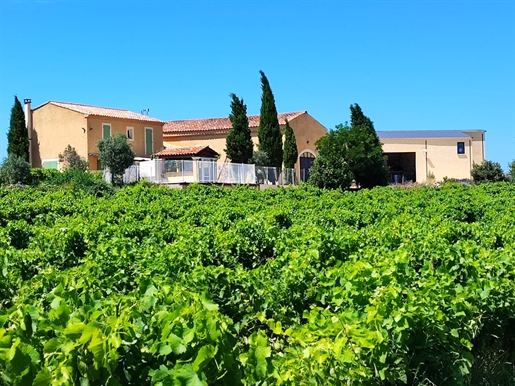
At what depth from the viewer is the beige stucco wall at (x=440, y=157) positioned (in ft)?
171

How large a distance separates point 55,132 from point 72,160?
5318mm

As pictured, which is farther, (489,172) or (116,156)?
(489,172)

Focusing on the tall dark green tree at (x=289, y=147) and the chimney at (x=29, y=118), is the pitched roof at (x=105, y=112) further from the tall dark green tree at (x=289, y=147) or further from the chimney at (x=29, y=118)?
the tall dark green tree at (x=289, y=147)

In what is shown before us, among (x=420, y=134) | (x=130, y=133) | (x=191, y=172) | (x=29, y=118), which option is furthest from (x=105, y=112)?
(x=420, y=134)

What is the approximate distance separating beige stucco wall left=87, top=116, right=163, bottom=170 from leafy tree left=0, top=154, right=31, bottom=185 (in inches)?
320

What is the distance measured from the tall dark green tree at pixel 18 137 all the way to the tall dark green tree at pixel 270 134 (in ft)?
57.7

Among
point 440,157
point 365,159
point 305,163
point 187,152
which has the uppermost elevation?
point 187,152

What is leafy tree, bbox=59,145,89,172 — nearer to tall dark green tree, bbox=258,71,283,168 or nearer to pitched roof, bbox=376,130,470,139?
tall dark green tree, bbox=258,71,283,168

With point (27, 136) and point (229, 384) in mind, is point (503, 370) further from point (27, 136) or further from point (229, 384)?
point (27, 136)

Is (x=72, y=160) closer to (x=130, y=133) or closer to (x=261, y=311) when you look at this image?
(x=130, y=133)

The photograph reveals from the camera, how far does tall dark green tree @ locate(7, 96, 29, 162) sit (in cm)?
3944

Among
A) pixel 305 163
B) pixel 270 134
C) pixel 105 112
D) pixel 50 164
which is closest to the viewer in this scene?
pixel 50 164

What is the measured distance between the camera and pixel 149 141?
4244 cm

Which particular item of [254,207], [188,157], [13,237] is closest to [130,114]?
[188,157]
